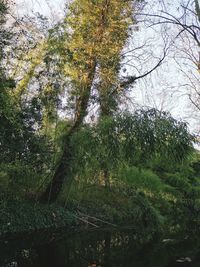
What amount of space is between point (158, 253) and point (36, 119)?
6.76m

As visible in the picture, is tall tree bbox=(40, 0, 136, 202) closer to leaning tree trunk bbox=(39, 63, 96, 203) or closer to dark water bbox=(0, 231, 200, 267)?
leaning tree trunk bbox=(39, 63, 96, 203)

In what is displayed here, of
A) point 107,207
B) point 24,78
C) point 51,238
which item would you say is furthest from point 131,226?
point 24,78

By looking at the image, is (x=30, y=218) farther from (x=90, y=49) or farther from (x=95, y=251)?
(x=90, y=49)

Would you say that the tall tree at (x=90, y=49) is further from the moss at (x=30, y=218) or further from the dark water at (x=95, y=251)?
the dark water at (x=95, y=251)

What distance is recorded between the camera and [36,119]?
1538 cm

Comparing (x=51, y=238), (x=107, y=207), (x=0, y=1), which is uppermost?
(x=0, y=1)

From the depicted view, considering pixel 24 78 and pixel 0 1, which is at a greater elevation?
pixel 0 1

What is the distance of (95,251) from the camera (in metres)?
10.6

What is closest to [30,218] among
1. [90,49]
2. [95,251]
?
[95,251]

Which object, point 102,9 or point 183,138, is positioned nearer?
point 183,138

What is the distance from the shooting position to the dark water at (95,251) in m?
9.31

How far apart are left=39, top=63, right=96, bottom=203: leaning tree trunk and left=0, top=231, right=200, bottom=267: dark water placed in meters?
2.48

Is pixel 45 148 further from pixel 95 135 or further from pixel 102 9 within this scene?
pixel 102 9

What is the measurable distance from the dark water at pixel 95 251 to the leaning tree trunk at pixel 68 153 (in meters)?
2.48
